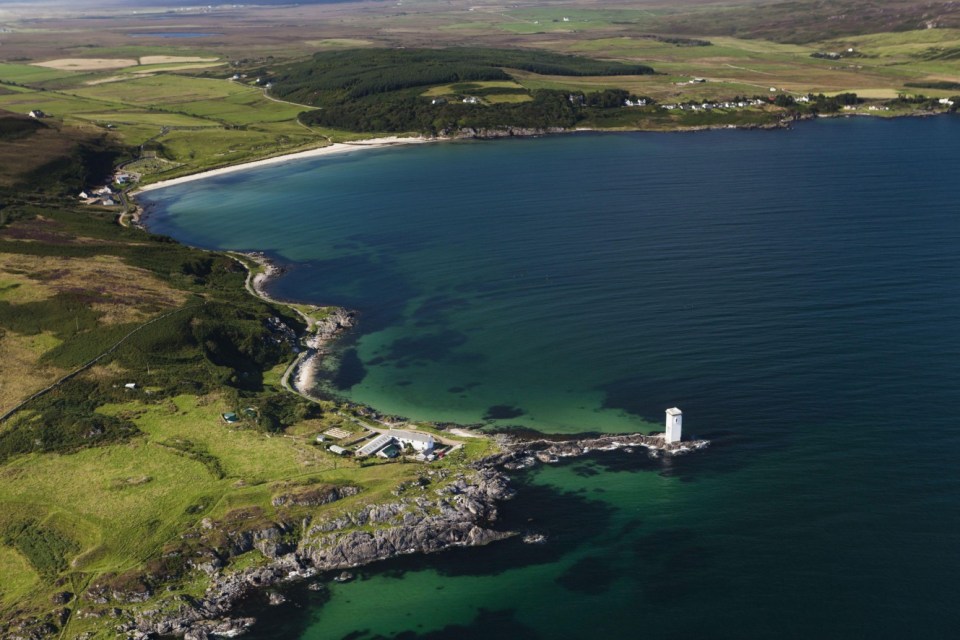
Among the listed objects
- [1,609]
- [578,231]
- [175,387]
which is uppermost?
[578,231]

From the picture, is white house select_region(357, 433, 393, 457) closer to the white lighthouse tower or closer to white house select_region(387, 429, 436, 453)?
white house select_region(387, 429, 436, 453)

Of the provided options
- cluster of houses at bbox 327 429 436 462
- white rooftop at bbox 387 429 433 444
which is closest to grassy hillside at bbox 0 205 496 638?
cluster of houses at bbox 327 429 436 462

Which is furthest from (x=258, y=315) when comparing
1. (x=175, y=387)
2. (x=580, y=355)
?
(x=580, y=355)

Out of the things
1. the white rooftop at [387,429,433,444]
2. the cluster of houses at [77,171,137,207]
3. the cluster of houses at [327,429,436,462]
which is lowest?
the cluster of houses at [327,429,436,462]

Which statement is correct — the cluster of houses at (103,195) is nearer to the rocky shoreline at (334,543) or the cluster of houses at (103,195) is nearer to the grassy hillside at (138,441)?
the grassy hillside at (138,441)

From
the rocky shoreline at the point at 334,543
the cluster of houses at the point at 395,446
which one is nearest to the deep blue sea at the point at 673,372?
the rocky shoreline at the point at 334,543

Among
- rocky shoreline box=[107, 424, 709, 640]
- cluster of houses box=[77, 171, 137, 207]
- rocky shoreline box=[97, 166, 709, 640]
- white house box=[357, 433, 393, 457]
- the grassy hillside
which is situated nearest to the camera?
rocky shoreline box=[107, 424, 709, 640]

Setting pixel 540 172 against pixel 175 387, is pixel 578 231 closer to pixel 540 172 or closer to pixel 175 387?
pixel 540 172
